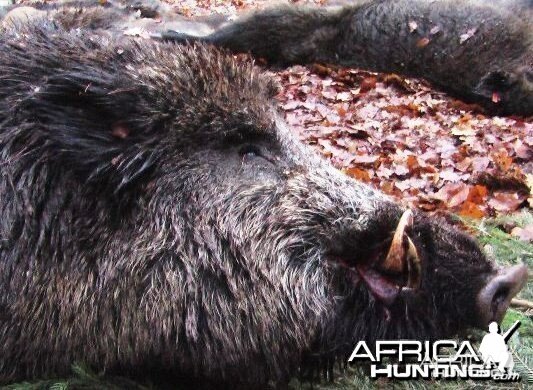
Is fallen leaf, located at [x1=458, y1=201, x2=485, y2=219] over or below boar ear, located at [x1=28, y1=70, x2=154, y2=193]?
over

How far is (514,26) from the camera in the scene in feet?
31.8

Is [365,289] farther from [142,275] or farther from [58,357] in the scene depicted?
[58,357]

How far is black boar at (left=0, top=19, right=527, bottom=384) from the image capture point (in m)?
2.70

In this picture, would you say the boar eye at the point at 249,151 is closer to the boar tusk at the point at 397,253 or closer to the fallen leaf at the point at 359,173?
the boar tusk at the point at 397,253

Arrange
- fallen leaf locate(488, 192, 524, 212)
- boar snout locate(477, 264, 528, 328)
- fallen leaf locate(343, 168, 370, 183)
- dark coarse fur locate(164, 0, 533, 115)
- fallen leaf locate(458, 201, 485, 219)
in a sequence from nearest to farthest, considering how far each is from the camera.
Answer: boar snout locate(477, 264, 528, 328) → fallen leaf locate(458, 201, 485, 219) → fallen leaf locate(488, 192, 524, 212) → fallen leaf locate(343, 168, 370, 183) → dark coarse fur locate(164, 0, 533, 115)

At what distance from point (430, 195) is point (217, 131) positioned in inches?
151

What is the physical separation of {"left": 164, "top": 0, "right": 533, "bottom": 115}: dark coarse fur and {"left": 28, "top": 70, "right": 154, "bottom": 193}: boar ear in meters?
6.81

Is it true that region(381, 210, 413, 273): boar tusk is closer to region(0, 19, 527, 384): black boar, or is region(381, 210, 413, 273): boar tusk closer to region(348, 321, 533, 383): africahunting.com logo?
region(0, 19, 527, 384): black boar

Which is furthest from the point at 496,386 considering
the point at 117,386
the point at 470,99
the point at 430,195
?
the point at 470,99

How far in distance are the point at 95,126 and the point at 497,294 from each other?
1.63 m

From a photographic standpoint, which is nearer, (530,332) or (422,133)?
(530,332)

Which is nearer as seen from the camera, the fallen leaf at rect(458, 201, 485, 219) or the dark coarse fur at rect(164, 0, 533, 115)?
the fallen leaf at rect(458, 201, 485, 219)

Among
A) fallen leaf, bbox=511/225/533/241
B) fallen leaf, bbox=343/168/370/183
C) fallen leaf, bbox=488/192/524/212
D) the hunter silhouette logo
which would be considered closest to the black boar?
the hunter silhouette logo

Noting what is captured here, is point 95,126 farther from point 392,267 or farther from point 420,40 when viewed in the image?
point 420,40
